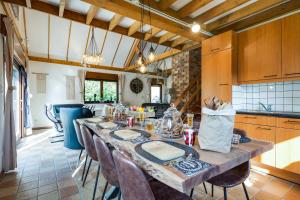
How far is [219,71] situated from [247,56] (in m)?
0.52

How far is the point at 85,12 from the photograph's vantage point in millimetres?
2996

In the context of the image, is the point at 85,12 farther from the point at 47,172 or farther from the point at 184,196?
the point at 184,196

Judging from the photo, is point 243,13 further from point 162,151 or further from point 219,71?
point 162,151

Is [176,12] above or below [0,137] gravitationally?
above

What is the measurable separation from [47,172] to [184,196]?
2.33 meters

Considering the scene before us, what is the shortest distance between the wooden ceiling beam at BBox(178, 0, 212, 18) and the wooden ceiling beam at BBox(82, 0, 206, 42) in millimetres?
203

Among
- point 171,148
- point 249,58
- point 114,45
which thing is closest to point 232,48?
point 249,58

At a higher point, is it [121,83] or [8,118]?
[121,83]

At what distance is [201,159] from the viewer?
0.89 meters

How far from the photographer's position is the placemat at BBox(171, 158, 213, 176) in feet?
2.47

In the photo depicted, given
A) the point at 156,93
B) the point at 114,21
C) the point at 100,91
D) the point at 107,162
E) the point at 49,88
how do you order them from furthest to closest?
1. the point at 156,93
2. the point at 100,91
3. the point at 49,88
4. the point at 114,21
5. the point at 107,162

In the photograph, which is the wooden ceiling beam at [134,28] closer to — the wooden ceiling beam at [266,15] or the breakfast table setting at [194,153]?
the wooden ceiling beam at [266,15]

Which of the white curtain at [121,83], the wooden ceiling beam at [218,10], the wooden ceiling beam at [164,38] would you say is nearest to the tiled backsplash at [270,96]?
the wooden ceiling beam at [218,10]

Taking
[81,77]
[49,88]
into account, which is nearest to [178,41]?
[81,77]
